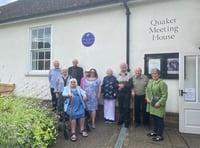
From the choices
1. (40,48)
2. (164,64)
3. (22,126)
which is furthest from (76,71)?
(22,126)

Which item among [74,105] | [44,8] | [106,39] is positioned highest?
[44,8]

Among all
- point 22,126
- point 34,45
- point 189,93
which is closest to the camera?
point 22,126

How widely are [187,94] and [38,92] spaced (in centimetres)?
601

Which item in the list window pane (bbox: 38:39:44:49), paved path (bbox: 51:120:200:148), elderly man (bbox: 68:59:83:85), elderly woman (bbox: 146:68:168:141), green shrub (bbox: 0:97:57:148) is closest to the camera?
green shrub (bbox: 0:97:57:148)

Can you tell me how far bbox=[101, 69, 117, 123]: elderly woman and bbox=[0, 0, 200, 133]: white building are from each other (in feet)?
2.04

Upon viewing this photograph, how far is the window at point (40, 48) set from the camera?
32.4 feet

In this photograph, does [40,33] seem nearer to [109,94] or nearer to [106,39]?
[106,39]

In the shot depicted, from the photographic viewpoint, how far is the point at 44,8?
10.1m

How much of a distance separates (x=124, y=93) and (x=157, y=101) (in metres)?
1.42

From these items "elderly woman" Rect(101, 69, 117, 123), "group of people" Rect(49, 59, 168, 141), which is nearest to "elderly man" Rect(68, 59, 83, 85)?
"group of people" Rect(49, 59, 168, 141)

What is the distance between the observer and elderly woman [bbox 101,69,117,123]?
7.47 m

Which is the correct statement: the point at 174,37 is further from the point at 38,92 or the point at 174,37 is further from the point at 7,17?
the point at 7,17

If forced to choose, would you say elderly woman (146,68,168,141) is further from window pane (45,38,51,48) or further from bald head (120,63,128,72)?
window pane (45,38,51,48)

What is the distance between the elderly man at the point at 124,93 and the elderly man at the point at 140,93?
0.19m
